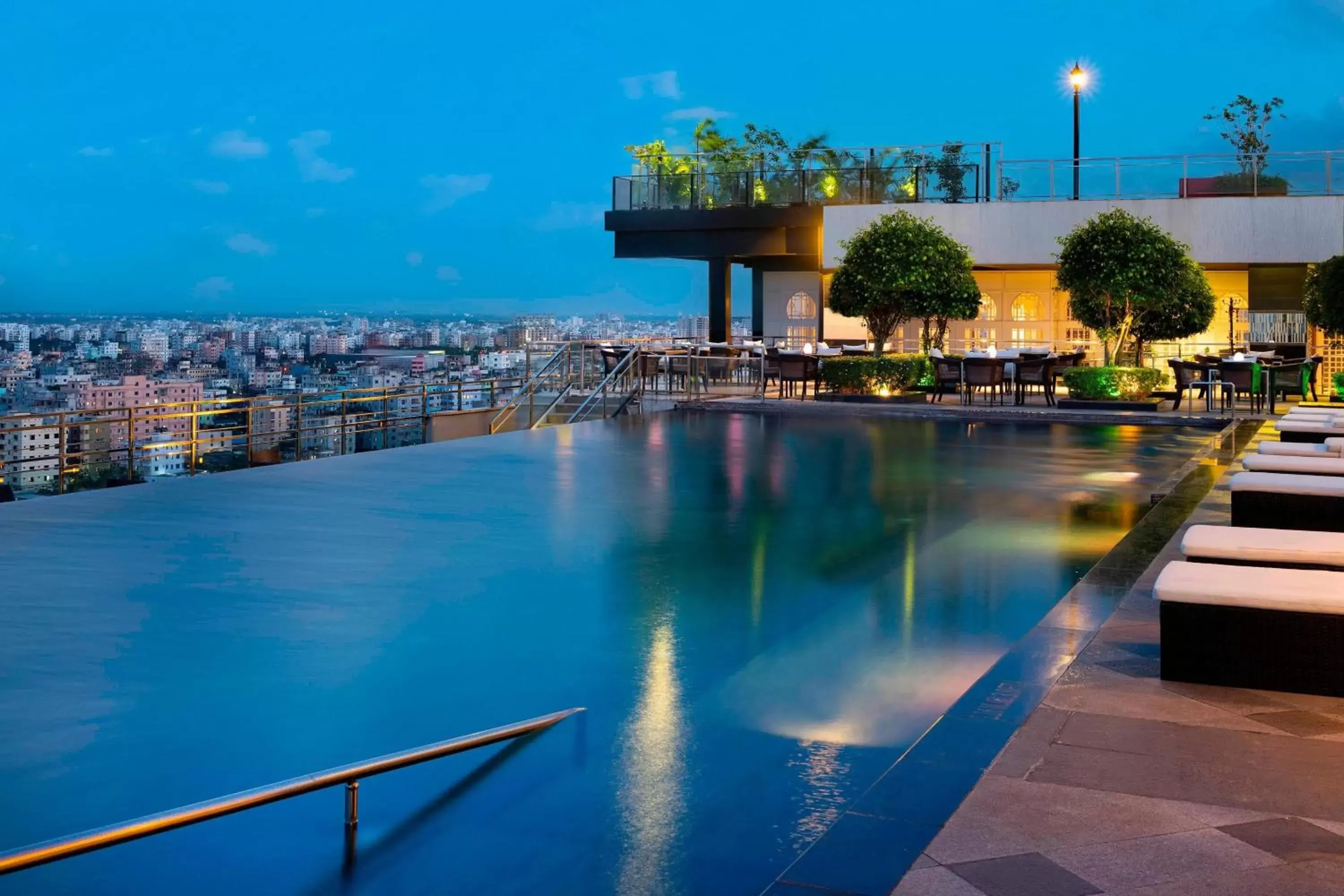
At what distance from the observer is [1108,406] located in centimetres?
2098

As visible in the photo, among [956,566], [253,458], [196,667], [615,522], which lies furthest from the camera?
[253,458]

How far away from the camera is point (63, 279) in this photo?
244ft

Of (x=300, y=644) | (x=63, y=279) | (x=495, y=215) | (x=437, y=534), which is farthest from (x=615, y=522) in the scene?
(x=495, y=215)

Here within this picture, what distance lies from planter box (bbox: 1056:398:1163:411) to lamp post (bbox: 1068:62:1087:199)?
755 cm

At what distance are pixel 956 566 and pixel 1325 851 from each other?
15.9 ft

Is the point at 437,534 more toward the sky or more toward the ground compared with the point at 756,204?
more toward the ground

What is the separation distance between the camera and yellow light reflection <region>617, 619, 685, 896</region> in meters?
3.66

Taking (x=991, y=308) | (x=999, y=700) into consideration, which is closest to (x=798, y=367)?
(x=991, y=308)

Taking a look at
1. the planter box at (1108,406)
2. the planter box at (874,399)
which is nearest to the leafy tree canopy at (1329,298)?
the planter box at (1108,406)

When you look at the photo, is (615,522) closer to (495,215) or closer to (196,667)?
(196,667)

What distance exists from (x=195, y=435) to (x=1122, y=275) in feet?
45.3

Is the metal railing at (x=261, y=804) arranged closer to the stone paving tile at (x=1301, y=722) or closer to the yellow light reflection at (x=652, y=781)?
the yellow light reflection at (x=652, y=781)

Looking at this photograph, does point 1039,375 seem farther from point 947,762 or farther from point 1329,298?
point 947,762

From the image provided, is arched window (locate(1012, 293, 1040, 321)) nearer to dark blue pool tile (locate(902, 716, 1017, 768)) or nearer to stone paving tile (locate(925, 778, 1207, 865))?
dark blue pool tile (locate(902, 716, 1017, 768))
